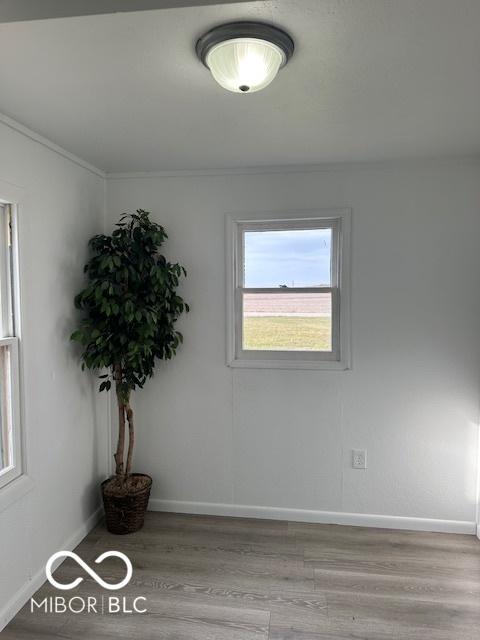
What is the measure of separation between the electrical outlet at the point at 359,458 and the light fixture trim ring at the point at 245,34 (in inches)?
92.9

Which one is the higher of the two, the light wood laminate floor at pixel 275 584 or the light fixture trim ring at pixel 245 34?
the light fixture trim ring at pixel 245 34

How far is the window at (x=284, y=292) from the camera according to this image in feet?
9.34

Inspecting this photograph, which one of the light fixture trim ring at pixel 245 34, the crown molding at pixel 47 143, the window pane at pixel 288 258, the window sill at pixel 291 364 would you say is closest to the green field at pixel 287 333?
the window sill at pixel 291 364

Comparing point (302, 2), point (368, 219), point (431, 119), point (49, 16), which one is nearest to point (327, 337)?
point (368, 219)

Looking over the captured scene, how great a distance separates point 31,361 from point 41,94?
50.1 inches

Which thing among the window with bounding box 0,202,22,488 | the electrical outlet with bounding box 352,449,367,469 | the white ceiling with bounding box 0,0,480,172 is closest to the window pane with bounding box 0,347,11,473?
the window with bounding box 0,202,22,488

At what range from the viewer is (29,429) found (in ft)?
7.14

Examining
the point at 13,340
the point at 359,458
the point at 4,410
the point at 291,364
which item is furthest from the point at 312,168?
the point at 4,410

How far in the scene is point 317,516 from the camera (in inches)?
112

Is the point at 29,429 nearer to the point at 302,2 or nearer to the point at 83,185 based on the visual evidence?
the point at 83,185

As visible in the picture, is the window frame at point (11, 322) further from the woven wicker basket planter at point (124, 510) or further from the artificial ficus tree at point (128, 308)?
the woven wicker basket planter at point (124, 510)

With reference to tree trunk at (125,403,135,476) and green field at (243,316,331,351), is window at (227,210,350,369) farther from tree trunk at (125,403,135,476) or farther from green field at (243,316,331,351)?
tree trunk at (125,403,135,476)

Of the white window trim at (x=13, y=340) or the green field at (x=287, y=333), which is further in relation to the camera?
the green field at (x=287, y=333)

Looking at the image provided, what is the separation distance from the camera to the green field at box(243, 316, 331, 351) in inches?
114
